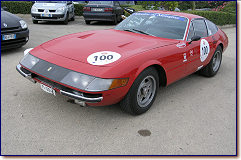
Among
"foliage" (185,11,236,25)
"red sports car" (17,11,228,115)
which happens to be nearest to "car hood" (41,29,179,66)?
"red sports car" (17,11,228,115)

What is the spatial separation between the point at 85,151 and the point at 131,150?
0.51 metres

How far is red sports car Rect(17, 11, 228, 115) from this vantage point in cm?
257

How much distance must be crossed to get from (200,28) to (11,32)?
4502 millimetres

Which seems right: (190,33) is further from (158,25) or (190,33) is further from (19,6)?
(19,6)

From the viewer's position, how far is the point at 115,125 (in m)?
2.94

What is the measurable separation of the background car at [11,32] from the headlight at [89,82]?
12.3 feet

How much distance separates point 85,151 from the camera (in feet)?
8.02

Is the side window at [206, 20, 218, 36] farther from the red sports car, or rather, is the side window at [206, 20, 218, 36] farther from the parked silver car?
the parked silver car

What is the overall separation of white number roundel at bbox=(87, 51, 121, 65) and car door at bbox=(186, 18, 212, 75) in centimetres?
148

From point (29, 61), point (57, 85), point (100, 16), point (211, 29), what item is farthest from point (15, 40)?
point (100, 16)

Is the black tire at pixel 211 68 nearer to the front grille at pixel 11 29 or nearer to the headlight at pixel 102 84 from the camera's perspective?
the headlight at pixel 102 84

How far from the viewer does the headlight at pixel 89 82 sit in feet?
8.14

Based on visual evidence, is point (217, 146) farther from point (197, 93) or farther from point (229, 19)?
point (229, 19)

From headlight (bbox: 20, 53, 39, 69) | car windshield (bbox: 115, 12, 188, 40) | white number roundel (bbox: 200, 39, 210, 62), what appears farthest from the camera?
white number roundel (bbox: 200, 39, 210, 62)
